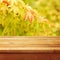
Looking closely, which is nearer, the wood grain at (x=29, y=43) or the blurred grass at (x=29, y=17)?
the wood grain at (x=29, y=43)

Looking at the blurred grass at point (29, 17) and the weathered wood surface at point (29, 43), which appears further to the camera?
the blurred grass at point (29, 17)

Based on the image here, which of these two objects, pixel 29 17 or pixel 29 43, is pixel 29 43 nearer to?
pixel 29 43

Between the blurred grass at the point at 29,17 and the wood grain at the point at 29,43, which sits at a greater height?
the blurred grass at the point at 29,17

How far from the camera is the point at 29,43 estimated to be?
1168 mm

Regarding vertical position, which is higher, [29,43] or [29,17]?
[29,17]

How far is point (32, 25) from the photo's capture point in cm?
126

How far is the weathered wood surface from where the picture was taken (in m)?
1.14

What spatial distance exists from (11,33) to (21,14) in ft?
0.53

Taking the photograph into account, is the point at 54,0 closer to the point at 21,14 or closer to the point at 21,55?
the point at 21,14

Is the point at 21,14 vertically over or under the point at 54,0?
under

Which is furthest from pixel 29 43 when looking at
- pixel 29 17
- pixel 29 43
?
pixel 29 17

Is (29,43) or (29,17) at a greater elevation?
(29,17)

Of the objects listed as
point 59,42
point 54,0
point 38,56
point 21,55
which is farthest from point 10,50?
point 54,0

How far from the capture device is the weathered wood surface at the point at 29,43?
3.73 ft
